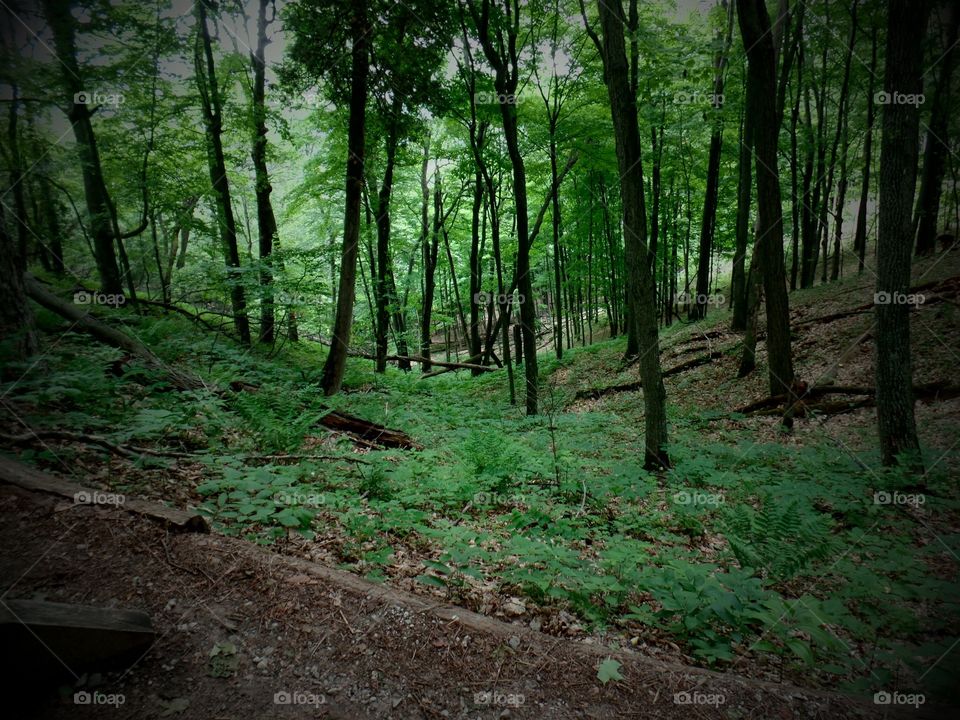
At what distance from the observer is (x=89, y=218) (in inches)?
443

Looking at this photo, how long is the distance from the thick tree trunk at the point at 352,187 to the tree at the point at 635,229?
4682mm

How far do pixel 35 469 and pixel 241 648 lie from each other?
274 centimetres

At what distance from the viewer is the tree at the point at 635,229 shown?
5.82 m

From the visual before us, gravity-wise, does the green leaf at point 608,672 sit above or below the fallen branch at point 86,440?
below

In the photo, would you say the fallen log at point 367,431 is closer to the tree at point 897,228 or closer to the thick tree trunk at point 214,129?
the thick tree trunk at point 214,129

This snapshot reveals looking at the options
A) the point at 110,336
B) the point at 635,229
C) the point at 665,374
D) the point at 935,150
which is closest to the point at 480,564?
the point at 635,229

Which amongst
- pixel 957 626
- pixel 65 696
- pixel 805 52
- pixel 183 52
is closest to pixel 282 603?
pixel 65 696

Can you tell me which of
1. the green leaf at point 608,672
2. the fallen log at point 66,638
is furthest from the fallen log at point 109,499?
the green leaf at point 608,672

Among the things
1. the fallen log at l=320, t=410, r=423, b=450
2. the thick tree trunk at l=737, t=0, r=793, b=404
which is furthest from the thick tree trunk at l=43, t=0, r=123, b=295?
the thick tree trunk at l=737, t=0, r=793, b=404

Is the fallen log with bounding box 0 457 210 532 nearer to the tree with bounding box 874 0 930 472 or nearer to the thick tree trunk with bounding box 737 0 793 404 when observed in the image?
the tree with bounding box 874 0 930 472

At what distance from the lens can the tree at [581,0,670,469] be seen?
582 centimetres

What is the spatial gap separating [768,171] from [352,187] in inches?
335

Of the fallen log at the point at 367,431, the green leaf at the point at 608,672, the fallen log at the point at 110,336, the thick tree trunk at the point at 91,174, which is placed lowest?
the green leaf at the point at 608,672

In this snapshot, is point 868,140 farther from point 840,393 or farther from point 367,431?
point 367,431
